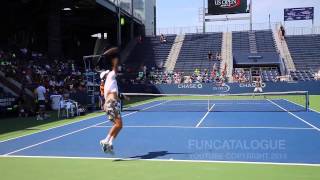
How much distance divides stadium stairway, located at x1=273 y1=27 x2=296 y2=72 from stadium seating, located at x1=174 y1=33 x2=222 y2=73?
6.65 m

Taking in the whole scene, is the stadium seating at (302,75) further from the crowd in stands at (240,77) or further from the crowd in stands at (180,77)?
the crowd in stands at (180,77)

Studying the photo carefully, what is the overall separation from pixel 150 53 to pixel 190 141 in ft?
142

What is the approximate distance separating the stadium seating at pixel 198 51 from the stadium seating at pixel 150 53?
1.90 meters

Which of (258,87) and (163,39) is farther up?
(163,39)

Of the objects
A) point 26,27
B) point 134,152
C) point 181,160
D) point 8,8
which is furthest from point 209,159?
point 26,27

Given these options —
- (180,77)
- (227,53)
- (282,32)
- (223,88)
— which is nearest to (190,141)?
(223,88)

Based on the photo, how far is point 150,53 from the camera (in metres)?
55.1

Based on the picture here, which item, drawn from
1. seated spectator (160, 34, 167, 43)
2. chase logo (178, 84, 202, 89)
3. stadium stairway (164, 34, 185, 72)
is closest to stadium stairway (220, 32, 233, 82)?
chase logo (178, 84, 202, 89)

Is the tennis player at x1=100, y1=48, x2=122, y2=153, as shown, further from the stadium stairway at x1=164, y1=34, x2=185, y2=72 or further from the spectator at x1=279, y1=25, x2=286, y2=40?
the spectator at x1=279, y1=25, x2=286, y2=40

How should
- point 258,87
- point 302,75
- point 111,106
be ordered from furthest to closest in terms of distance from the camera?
point 302,75 → point 258,87 → point 111,106

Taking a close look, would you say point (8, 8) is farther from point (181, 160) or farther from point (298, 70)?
point (181, 160)

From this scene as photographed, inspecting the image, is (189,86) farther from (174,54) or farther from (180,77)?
(174,54)

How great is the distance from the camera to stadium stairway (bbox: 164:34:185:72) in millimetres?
51625

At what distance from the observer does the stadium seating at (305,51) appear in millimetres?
49031
